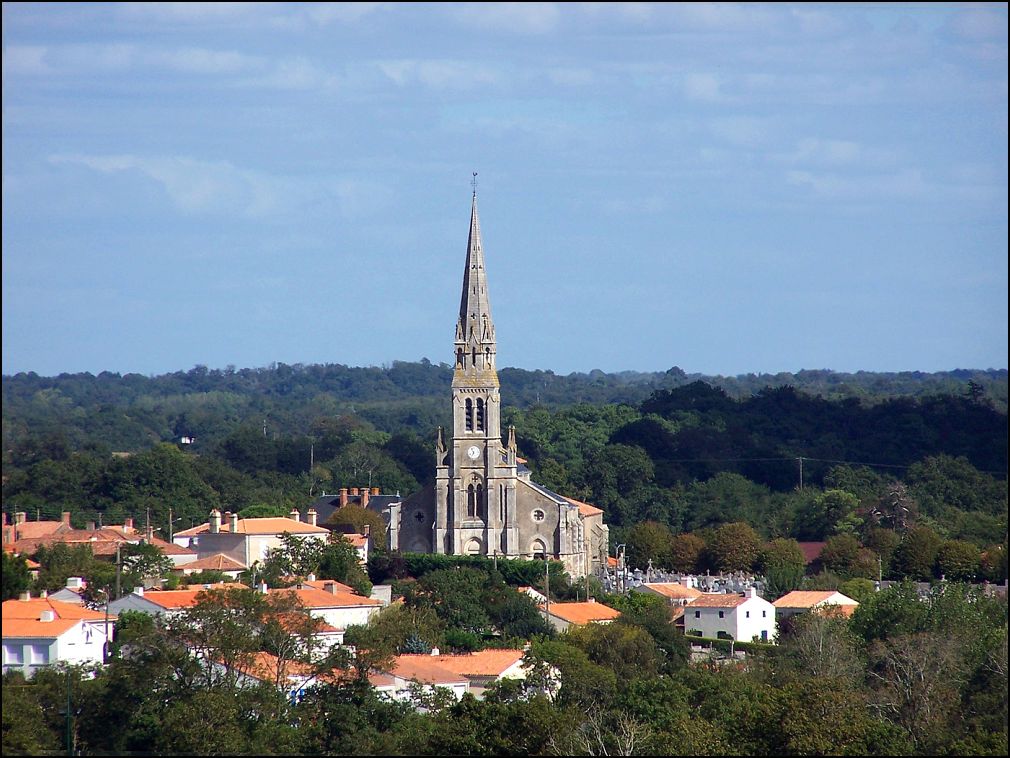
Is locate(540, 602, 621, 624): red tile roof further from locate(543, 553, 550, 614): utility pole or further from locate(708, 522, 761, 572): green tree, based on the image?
locate(708, 522, 761, 572): green tree

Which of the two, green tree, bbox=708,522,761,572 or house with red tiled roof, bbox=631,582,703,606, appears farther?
green tree, bbox=708,522,761,572

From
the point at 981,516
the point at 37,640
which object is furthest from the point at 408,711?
the point at 981,516

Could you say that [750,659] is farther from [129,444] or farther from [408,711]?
[129,444]

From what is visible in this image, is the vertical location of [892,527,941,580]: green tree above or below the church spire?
below

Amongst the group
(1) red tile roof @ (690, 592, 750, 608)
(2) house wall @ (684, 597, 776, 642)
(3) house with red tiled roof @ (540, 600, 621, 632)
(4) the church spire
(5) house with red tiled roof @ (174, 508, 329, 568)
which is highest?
(4) the church spire

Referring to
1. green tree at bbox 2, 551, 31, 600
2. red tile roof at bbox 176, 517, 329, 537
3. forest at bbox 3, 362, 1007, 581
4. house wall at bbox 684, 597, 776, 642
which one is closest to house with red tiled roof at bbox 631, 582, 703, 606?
house wall at bbox 684, 597, 776, 642

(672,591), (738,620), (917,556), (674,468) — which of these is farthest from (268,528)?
(674,468)

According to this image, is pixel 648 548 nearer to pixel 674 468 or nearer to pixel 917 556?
pixel 917 556
